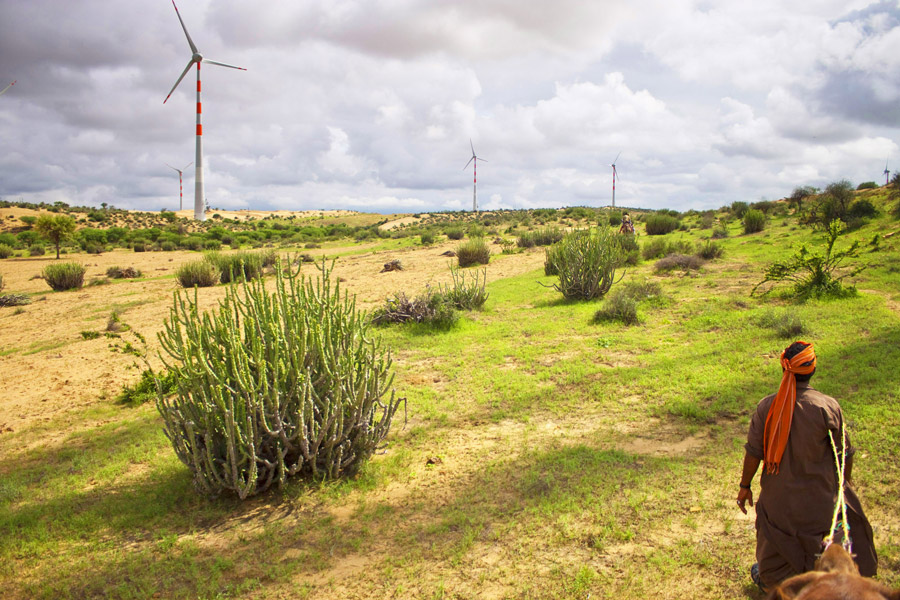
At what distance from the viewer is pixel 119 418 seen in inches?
291

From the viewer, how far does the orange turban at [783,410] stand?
3072mm

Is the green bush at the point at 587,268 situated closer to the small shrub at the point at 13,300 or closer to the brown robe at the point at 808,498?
the brown robe at the point at 808,498

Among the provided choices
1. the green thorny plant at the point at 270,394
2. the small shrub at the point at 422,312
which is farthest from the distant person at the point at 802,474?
the small shrub at the point at 422,312

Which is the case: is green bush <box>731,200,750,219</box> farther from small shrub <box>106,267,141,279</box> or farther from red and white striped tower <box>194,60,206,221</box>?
red and white striped tower <box>194,60,206,221</box>

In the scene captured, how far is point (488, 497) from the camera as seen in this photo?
481 centimetres

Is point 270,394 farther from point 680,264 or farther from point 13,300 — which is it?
point 13,300

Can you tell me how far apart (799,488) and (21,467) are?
7265 mm

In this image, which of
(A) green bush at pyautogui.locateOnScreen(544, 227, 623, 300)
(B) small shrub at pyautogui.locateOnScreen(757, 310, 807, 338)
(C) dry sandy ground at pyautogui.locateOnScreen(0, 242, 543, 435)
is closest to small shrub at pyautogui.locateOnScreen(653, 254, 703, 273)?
(A) green bush at pyautogui.locateOnScreen(544, 227, 623, 300)

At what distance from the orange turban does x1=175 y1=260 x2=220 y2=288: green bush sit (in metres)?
18.3

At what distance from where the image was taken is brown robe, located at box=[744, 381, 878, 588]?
10.00 ft

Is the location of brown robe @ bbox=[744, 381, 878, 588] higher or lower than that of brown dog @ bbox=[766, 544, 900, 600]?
lower

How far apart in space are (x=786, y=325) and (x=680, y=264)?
8473 mm

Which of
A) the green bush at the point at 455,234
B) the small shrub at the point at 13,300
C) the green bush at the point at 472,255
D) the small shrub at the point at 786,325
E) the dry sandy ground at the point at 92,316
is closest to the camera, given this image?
the dry sandy ground at the point at 92,316

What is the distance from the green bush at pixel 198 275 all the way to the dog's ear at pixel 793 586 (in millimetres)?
19455
